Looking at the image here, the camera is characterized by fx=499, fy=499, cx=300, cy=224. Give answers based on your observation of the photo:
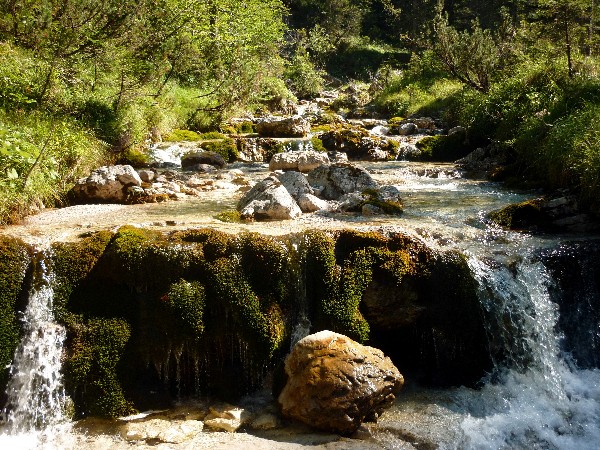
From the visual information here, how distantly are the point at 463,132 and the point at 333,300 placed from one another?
507 inches

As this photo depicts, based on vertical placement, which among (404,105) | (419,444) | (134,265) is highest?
(404,105)

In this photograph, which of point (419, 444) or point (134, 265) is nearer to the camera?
point (419, 444)

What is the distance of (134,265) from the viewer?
6.20m

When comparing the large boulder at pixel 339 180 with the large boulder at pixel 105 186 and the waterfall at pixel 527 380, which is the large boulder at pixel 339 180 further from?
the waterfall at pixel 527 380

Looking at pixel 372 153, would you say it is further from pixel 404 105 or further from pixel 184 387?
pixel 184 387

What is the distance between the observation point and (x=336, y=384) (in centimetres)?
525

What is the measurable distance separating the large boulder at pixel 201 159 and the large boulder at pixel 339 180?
15.6ft

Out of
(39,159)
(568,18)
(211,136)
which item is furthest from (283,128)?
(39,159)

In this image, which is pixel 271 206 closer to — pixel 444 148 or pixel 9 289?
pixel 9 289

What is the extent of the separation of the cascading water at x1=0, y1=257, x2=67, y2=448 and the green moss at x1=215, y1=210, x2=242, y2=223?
Result: 287cm

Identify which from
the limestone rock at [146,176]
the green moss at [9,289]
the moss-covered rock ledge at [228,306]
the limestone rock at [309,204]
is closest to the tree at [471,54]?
the limestone rock at [309,204]

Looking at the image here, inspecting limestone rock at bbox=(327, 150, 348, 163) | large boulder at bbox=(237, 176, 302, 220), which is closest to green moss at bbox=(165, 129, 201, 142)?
limestone rock at bbox=(327, 150, 348, 163)

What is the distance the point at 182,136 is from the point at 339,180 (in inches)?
348

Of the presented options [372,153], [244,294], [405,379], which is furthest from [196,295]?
[372,153]
